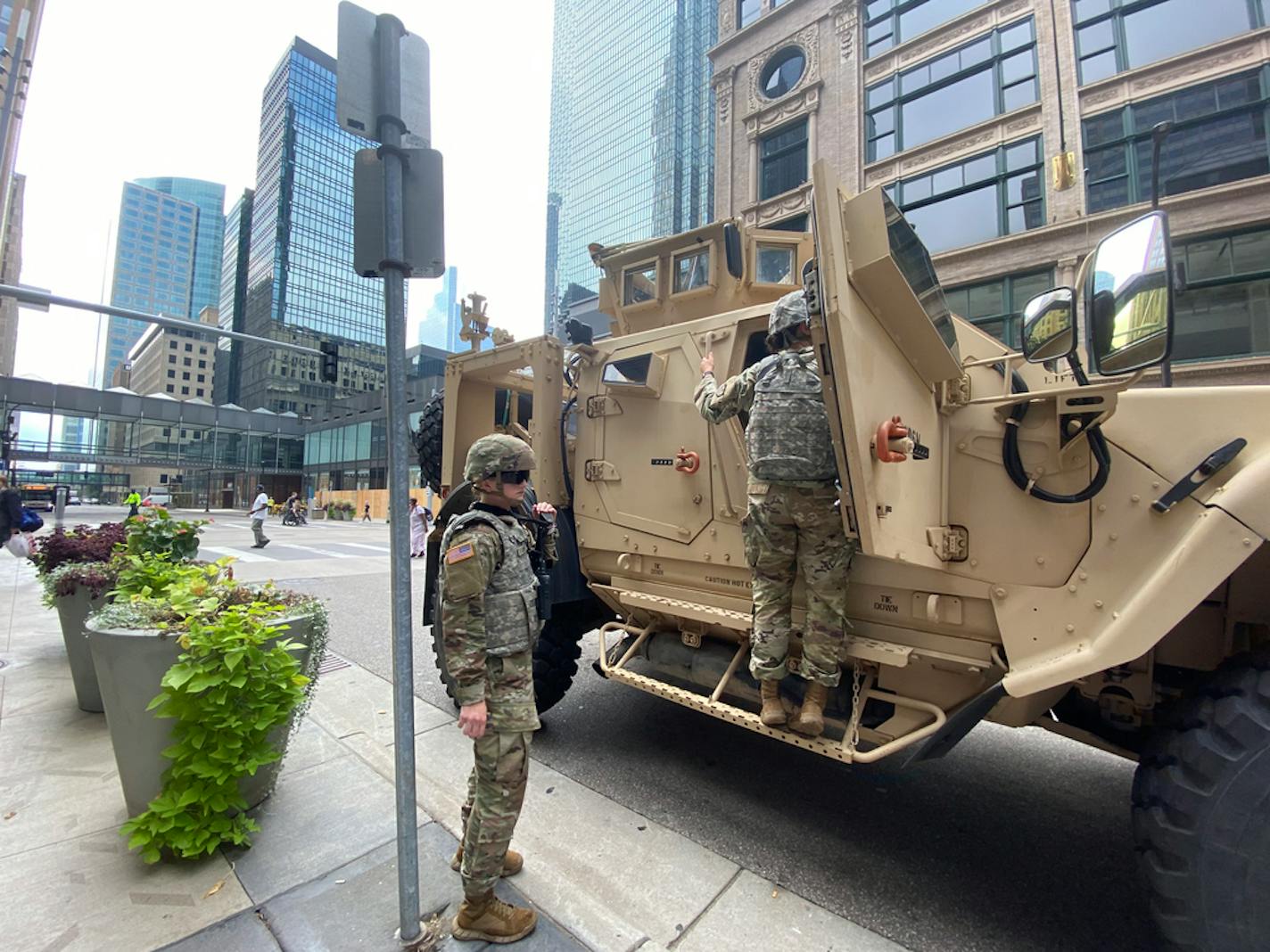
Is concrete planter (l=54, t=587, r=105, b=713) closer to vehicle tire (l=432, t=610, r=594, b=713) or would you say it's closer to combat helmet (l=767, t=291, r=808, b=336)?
vehicle tire (l=432, t=610, r=594, b=713)

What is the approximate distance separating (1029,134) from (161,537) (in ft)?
60.5

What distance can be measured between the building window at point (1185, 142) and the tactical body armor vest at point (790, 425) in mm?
13005

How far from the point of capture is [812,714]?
242 cm

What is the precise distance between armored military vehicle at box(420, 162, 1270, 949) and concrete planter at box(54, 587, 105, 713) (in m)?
3.09

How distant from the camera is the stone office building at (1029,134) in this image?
11.3m

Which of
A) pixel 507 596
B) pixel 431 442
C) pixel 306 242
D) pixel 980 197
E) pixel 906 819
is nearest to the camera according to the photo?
pixel 507 596

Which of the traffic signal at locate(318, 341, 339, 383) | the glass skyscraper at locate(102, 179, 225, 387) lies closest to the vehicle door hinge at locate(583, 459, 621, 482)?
the traffic signal at locate(318, 341, 339, 383)

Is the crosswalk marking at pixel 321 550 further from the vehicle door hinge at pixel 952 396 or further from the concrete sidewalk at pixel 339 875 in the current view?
the vehicle door hinge at pixel 952 396

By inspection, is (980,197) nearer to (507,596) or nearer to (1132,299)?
(1132,299)

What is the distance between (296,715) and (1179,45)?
19.5 m

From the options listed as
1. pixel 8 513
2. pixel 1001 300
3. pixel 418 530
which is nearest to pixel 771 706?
pixel 8 513

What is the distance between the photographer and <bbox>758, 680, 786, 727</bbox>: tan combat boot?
8.17 ft

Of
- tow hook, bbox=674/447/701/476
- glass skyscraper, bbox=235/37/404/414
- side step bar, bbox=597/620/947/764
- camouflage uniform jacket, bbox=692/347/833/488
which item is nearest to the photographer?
side step bar, bbox=597/620/947/764

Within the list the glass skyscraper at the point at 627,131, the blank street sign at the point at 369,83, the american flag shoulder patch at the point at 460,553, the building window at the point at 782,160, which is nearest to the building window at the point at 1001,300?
the building window at the point at 782,160
